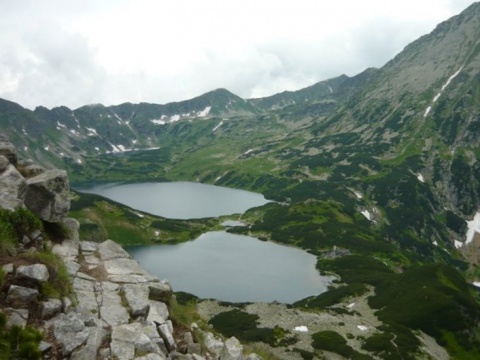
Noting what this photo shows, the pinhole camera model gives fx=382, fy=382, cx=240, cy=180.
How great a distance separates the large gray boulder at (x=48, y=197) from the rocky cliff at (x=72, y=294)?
0.05 meters

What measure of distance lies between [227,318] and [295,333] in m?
16.0

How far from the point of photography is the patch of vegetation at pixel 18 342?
11.4 meters

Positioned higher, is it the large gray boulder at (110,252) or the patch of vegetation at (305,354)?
the large gray boulder at (110,252)

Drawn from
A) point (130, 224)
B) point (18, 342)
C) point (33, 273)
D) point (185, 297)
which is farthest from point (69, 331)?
point (130, 224)

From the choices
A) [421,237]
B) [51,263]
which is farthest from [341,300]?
[421,237]

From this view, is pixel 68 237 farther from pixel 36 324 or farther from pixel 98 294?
pixel 36 324

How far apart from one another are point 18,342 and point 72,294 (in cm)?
456

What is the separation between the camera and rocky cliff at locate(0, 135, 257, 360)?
→ 13.3 metres

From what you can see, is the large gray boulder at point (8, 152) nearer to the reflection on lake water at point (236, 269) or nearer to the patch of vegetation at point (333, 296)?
the patch of vegetation at point (333, 296)

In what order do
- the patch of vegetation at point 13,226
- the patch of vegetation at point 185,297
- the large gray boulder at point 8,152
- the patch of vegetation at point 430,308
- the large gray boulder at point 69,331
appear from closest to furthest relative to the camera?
the large gray boulder at point 69,331 → the patch of vegetation at point 13,226 → the large gray boulder at point 8,152 → the patch of vegetation at point 430,308 → the patch of vegetation at point 185,297

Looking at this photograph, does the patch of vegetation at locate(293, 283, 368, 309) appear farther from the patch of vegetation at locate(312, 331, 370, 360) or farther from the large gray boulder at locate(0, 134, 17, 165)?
the large gray boulder at locate(0, 134, 17, 165)

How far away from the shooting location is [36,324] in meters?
13.2

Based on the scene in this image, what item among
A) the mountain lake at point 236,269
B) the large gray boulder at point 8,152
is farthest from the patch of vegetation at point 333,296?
the large gray boulder at point 8,152

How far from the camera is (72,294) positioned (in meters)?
16.4
